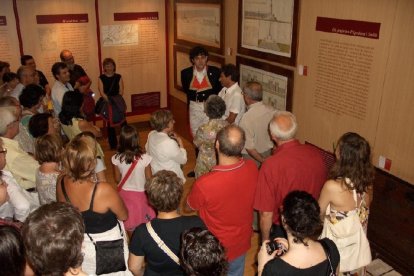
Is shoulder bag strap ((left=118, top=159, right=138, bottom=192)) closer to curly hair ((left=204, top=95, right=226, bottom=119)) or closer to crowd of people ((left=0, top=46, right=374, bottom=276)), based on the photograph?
crowd of people ((left=0, top=46, right=374, bottom=276))

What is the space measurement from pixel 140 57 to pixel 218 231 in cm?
572

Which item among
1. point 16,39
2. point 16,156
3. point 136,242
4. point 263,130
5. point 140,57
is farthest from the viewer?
point 140,57

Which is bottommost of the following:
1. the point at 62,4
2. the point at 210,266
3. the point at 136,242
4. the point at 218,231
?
the point at 218,231

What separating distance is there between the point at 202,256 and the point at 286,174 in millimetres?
1350

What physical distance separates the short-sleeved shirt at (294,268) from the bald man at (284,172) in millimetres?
814

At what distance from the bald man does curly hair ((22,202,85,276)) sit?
146 cm

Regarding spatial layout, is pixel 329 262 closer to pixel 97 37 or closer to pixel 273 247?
pixel 273 247

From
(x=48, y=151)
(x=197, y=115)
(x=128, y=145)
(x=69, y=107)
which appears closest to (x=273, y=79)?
(x=197, y=115)

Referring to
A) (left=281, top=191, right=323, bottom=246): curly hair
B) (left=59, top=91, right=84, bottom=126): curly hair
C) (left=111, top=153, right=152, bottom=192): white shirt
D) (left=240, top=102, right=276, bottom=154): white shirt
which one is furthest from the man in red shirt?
(left=59, top=91, right=84, bottom=126): curly hair

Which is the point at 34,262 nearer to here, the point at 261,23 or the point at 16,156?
the point at 16,156

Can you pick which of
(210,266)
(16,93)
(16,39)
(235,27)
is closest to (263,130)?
(235,27)

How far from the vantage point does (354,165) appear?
8.44 feet

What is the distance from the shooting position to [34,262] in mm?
A: 1627

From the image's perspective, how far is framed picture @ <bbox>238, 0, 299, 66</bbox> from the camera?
452 cm
